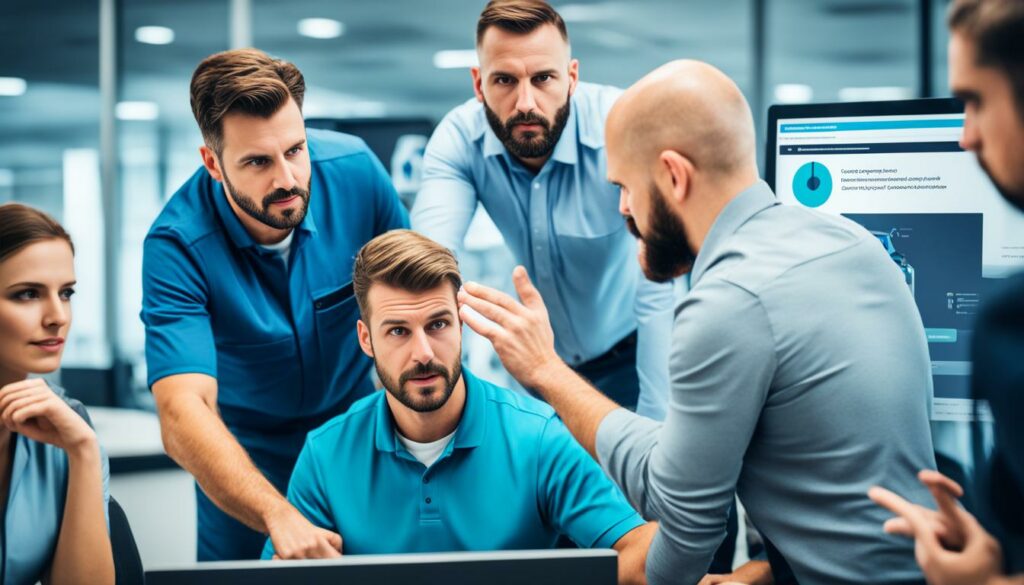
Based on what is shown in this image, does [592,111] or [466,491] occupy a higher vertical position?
[592,111]

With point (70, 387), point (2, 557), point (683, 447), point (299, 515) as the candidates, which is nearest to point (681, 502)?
point (683, 447)

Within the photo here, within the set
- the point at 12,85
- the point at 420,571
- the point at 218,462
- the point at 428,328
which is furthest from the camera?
the point at 12,85

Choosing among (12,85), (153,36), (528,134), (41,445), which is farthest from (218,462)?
(12,85)

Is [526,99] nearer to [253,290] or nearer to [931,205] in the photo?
[253,290]

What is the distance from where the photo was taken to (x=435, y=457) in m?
1.88

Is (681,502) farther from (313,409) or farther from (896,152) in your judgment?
(313,409)

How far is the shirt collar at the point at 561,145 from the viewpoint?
92.9 inches

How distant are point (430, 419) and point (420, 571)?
0.83 meters

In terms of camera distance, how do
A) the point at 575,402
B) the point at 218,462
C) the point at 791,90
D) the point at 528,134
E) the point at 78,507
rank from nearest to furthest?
the point at 575,402, the point at 78,507, the point at 218,462, the point at 528,134, the point at 791,90

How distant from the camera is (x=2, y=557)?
1.68 m

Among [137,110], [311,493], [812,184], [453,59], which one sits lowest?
[311,493]

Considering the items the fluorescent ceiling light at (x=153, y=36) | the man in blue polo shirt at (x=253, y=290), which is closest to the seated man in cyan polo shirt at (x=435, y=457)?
the man in blue polo shirt at (x=253, y=290)

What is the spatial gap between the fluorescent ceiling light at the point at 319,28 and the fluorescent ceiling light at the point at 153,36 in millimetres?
755

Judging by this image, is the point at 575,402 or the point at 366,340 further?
the point at 366,340
